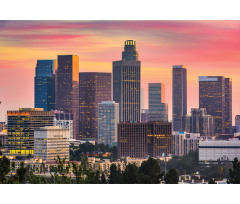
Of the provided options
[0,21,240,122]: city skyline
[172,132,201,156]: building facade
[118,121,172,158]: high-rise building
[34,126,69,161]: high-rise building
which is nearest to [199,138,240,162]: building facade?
[172,132,201,156]: building facade

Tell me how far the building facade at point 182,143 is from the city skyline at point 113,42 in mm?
15943

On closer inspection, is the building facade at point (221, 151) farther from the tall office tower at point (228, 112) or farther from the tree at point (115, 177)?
the tree at point (115, 177)

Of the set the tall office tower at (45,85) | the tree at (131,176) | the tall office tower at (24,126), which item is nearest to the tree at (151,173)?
the tree at (131,176)

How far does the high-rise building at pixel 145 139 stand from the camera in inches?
1785

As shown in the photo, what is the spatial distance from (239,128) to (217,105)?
774 cm

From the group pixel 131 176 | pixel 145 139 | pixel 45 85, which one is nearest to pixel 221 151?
pixel 145 139

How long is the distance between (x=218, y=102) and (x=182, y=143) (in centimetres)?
629

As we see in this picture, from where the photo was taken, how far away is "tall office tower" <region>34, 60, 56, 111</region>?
53612 millimetres

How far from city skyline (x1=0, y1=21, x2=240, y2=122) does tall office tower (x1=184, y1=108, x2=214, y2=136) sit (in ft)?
66.3

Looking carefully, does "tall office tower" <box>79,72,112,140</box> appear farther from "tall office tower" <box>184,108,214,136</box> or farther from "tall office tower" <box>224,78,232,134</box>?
"tall office tower" <box>224,78,232,134</box>

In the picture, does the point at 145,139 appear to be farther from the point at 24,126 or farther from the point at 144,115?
the point at 24,126

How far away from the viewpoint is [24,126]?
151 ft
